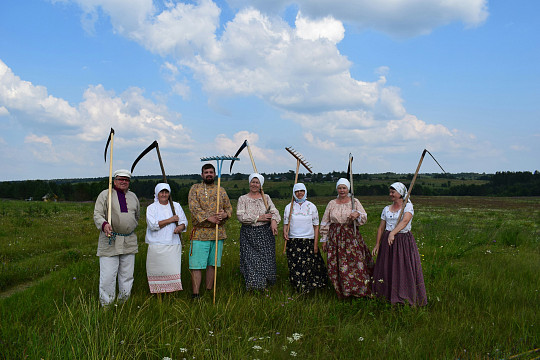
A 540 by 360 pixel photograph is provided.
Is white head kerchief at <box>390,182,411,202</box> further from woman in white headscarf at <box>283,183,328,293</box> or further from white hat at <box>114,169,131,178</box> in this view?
white hat at <box>114,169,131,178</box>

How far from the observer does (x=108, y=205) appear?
5.59m

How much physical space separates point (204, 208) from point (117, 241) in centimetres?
151

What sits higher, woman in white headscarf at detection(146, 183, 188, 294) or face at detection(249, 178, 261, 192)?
face at detection(249, 178, 261, 192)

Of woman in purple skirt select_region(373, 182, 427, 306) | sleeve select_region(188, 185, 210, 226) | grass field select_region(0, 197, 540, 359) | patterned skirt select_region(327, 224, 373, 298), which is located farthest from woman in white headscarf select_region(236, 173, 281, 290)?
woman in purple skirt select_region(373, 182, 427, 306)

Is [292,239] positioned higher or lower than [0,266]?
higher

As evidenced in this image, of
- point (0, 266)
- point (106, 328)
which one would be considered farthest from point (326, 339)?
point (0, 266)

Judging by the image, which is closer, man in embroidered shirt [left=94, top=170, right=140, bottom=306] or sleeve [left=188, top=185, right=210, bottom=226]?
man in embroidered shirt [left=94, top=170, right=140, bottom=306]

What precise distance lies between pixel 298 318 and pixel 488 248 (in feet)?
27.4

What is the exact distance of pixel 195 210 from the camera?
634cm

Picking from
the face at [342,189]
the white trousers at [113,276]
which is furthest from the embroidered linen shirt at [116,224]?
the face at [342,189]

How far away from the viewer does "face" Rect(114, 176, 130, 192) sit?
582cm

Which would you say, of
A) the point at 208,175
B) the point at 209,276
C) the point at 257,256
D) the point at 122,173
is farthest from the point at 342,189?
the point at 122,173

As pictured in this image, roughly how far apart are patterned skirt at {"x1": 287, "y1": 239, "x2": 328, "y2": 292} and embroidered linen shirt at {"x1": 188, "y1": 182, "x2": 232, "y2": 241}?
1337 mm

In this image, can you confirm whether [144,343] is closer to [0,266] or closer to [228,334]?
[228,334]
